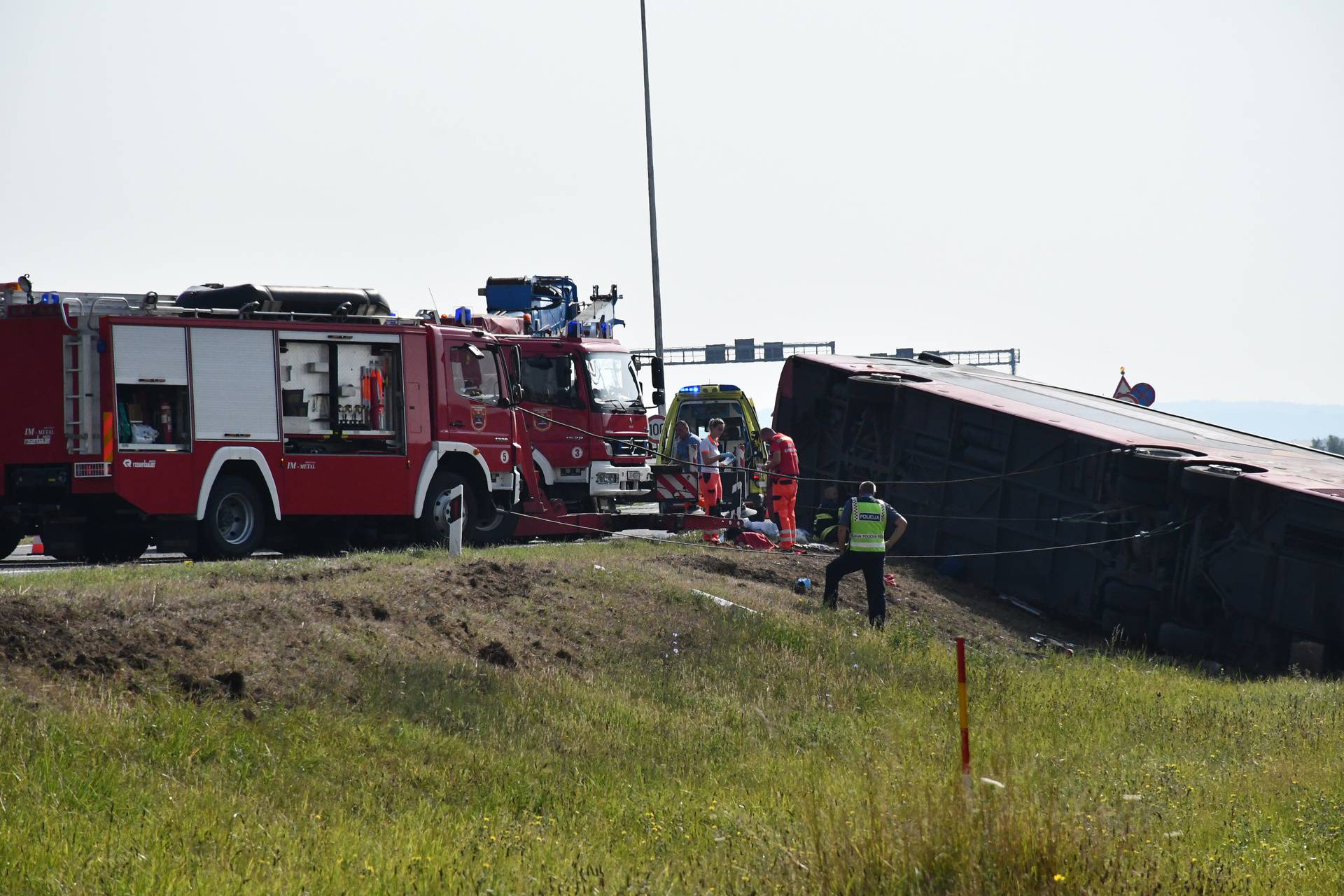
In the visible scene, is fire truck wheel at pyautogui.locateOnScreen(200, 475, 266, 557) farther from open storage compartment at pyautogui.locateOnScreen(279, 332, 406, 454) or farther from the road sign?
the road sign

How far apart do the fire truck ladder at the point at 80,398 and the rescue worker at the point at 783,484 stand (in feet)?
26.4

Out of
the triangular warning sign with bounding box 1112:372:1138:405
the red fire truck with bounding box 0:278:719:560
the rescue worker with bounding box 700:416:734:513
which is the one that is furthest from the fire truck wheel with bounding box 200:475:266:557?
the triangular warning sign with bounding box 1112:372:1138:405

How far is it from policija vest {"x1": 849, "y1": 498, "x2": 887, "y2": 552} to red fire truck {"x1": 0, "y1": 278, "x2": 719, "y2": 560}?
4531 mm

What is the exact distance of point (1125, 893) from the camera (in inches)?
231

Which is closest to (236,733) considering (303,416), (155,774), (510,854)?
(155,774)

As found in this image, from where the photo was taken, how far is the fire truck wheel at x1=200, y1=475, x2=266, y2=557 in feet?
47.9

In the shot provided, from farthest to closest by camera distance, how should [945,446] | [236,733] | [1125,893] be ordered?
[945,446] → [236,733] → [1125,893]

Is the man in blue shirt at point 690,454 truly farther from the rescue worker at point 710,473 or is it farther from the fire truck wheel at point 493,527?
the fire truck wheel at point 493,527

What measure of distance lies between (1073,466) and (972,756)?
26.5 feet

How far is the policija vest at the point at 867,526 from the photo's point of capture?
1387 cm

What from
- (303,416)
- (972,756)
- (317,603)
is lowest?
(972,756)

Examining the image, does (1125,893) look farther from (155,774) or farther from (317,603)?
(317,603)

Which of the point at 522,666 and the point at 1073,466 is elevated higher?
the point at 1073,466

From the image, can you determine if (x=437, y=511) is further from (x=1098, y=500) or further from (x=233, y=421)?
(x=1098, y=500)
